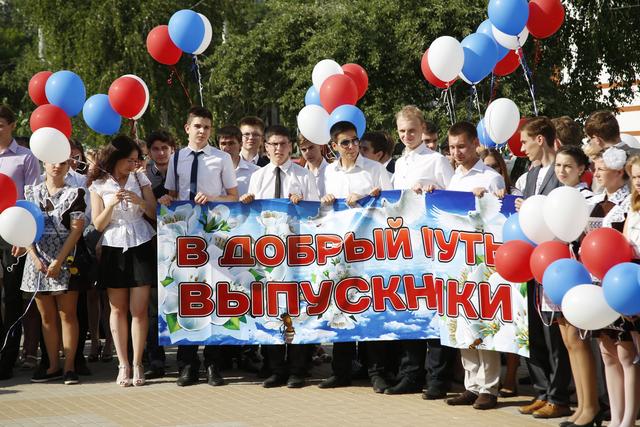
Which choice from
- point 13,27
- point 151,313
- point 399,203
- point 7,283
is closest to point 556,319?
point 399,203

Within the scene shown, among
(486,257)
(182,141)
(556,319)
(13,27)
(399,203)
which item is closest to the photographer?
(556,319)

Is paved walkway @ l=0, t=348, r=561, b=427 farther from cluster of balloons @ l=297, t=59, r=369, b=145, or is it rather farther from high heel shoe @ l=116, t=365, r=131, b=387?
cluster of balloons @ l=297, t=59, r=369, b=145

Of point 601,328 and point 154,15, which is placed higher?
point 154,15

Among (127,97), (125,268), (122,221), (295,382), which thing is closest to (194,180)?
(122,221)

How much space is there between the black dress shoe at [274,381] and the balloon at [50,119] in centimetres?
297

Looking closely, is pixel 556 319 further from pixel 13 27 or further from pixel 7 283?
pixel 13 27

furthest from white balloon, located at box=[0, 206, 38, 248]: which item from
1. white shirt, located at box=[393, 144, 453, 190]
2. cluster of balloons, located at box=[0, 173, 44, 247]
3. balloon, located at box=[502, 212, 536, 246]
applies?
balloon, located at box=[502, 212, 536, 246]

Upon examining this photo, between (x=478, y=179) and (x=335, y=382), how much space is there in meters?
2.22

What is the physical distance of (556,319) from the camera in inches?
312

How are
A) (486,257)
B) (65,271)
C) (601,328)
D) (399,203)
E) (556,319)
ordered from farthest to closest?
(65,271), (399,203), (486,257), (556,319), (601,328)

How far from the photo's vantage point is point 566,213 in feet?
22.8

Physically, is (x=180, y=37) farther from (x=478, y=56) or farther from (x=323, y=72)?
(x=478, y=56)

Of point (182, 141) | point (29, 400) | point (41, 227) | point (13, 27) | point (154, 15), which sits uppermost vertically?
point (13, 27)

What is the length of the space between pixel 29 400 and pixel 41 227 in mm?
1485
